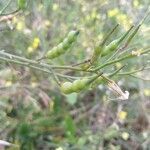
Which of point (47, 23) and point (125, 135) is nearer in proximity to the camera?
point (125, 135)

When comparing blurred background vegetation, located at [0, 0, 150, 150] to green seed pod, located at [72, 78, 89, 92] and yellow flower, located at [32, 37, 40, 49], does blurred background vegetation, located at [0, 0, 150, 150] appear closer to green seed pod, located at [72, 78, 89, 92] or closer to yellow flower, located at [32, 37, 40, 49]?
yellow flower, located at [32, 37, 40, 49]

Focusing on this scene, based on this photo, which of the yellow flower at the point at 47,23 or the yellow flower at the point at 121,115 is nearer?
the yellow flower at the point at 121,115

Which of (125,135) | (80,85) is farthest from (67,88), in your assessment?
(125,135)

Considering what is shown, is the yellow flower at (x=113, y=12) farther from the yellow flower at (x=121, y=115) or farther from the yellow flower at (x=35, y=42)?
the yellow flower at (x=121, y=115)

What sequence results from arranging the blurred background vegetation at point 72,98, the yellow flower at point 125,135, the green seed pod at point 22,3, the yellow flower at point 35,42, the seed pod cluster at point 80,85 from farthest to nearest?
1. the yellow flower at point 35,42
2. the yellow flower at point 125,135
3. the blurred background vegetation at point 72,98
4. the green seed pod at point 22,3
5. the seed pod cluster at point 80,85

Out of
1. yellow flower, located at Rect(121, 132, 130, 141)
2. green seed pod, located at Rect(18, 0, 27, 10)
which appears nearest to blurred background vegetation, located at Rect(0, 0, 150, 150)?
yellow flower, located at Rect(121, 132, 130, 141)

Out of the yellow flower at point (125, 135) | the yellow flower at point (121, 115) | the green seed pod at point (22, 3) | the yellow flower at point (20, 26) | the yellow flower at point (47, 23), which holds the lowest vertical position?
the green seed pod at point (22, 3)

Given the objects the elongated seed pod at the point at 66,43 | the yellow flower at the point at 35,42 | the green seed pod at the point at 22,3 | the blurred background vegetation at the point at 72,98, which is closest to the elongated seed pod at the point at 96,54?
the elongated seed pod at the point at 66,43

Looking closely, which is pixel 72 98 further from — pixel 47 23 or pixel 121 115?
pixel 47 23
